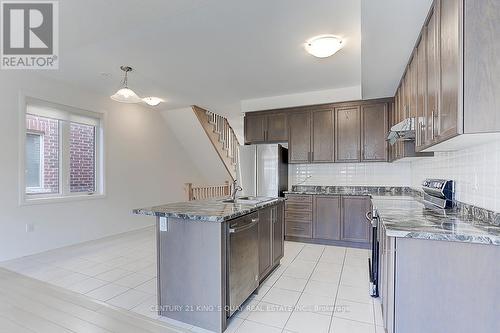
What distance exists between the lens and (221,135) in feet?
23.0

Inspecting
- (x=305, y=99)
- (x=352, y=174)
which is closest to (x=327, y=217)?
(x=352, y=174)

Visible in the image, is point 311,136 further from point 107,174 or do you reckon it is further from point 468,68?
point 107,174

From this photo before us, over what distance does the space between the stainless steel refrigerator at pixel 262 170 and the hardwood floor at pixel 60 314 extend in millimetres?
2871

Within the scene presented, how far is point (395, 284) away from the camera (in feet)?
5.17

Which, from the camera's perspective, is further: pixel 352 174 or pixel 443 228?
pixel 352 174

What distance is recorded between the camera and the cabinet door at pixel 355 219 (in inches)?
165

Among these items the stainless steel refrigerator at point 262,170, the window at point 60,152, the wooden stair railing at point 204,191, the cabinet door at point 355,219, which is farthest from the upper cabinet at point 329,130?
the window at point 60,152

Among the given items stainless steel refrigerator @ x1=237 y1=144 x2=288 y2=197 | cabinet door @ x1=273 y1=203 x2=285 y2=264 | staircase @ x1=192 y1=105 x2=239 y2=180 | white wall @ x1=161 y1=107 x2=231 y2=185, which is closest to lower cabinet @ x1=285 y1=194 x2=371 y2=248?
stainless steel refrigerator @ x1=237 y1=144 x2=288 y2=197

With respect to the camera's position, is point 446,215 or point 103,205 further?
point 103,205

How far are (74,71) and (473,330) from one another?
16.3ft

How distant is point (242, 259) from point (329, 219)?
8.19 ft

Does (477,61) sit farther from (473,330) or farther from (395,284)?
(473,330)

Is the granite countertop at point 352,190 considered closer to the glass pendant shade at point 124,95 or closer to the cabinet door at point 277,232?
the cabinet door at point 277,232

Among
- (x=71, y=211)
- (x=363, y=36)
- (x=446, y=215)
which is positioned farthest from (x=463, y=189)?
(x=71, y=211)
